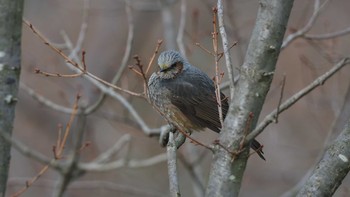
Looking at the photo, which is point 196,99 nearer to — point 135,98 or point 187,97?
point 187,97

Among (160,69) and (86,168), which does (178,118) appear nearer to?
(160,69)

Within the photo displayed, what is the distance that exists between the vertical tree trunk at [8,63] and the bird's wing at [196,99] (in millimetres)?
1657

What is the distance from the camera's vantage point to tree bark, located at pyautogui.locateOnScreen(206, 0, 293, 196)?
2828mm

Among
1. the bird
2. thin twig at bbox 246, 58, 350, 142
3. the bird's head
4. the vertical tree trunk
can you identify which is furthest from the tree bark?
the bird

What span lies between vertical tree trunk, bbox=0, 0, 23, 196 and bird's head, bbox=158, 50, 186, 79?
130cm

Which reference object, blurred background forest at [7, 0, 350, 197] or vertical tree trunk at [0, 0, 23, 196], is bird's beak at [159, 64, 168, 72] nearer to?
vertical tree trunk at [0, 0, 23, 196]

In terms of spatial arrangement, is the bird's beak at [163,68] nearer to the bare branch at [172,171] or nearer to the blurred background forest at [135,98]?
the bare branch at [172,171]

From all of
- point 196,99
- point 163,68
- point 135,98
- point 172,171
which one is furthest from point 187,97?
point 135,98

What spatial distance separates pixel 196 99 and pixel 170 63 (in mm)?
548

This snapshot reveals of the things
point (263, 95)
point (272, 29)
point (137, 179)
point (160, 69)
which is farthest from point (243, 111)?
point (137, 179)

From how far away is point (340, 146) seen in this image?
120 inches

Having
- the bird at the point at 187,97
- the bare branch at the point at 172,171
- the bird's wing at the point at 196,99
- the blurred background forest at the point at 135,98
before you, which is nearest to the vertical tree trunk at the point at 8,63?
the bare branch at the point at 172,171

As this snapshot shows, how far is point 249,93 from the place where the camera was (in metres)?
2.88

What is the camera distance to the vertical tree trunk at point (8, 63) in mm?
3807
